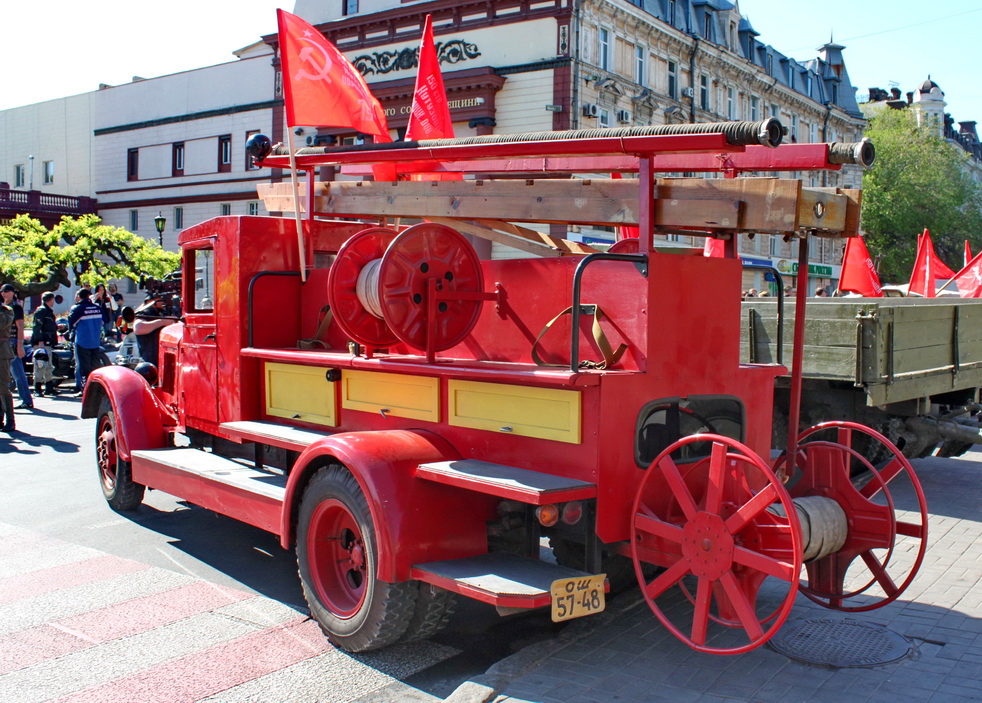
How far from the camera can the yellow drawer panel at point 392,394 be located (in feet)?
16.3

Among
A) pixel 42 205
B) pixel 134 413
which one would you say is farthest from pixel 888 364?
pixel 42 205

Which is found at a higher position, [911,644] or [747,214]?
[747,214]

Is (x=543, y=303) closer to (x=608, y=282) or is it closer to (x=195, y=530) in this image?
(x=608, y=282)

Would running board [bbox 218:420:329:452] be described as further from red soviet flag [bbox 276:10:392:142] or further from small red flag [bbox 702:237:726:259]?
small red flag [bbox 702:237:726:259]

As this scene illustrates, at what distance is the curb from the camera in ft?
13.4

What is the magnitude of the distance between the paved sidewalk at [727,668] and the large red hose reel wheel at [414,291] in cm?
180

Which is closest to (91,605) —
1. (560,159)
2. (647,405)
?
(647,405)

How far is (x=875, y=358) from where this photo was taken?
7805 mm

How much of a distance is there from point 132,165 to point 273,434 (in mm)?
42237

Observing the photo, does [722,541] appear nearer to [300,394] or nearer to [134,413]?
[300,394]

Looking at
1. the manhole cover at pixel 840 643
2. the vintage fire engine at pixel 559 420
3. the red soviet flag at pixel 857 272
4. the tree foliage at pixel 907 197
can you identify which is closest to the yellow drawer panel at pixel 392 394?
the vintage fire engine at pixel 559 420

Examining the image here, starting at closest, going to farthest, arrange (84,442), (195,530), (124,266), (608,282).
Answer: (608,282) < (195,530) < (84,442) < (124,266)

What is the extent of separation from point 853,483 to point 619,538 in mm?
1585

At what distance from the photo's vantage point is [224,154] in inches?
1545
